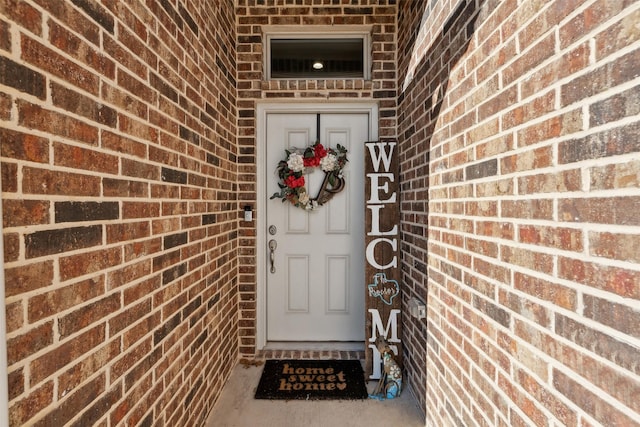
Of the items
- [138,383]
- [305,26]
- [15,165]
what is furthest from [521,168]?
[305,26]

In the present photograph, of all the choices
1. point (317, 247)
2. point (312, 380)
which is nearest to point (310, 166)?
point (317, 247)

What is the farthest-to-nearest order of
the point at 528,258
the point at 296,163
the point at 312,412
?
the point at 296,163 < the point at 312,412 < the point at 528,258

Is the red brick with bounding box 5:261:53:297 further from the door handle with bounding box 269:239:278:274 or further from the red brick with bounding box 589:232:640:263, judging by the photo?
the door handle with bounding box 269:239:278:274

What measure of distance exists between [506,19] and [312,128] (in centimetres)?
193

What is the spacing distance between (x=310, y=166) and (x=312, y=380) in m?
1.62

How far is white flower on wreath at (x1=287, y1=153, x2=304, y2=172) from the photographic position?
9.48 feet

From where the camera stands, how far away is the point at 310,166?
293 centimetres

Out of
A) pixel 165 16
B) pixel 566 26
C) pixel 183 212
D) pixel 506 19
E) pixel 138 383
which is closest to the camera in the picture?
pixel 566 26

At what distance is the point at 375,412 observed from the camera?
2.22 metres

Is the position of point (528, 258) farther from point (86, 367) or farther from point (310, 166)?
point (310, 166)

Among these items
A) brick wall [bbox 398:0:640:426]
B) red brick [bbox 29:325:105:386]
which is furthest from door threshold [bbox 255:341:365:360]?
red brick [bbox 29:325:105:386]

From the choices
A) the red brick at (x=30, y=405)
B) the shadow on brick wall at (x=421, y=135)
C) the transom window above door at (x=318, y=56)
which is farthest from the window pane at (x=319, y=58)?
the red brick at (x=30, y=405)

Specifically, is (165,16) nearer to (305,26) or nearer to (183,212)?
(183,212)

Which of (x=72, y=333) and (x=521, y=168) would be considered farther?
(x=521, y=168)
